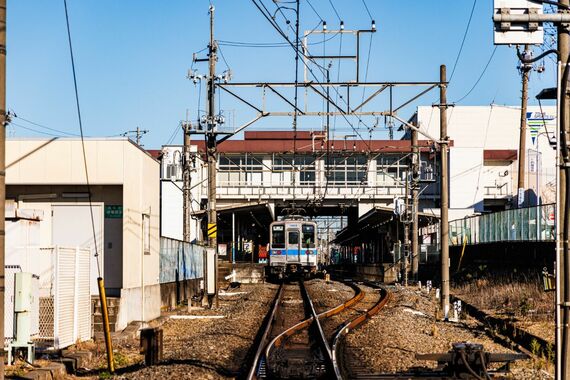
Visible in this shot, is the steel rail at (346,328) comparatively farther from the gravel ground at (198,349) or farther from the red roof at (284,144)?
the red roof at (284,144)

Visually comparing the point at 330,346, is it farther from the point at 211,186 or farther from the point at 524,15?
the point at 211,186

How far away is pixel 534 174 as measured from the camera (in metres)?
48.8

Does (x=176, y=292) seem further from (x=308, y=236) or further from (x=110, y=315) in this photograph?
(x=308, y=236)

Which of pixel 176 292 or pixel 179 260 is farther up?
pixel 179 260

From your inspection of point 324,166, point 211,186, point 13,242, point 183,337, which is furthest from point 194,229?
point 13,242

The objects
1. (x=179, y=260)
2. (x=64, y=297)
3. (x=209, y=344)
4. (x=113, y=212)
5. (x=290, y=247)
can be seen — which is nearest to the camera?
(x=64, y=297)

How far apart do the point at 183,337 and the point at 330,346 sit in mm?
3167

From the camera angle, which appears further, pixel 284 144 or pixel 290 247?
pixel 284 144

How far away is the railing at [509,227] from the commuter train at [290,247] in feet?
22.8

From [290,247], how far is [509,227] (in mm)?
12390

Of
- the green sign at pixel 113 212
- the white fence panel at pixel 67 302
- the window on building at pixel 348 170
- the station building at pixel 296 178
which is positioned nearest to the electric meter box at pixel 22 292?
the white fence panel at pixel 67 302

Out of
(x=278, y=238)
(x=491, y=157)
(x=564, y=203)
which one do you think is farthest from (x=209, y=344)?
(x=491, y=157)

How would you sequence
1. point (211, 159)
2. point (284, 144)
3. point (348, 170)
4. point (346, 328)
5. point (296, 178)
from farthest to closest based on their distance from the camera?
point (296, 178) → point (284, 144) → point (348, 170) → point (211, 159) → point (346, 328)

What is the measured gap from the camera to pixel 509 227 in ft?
100
